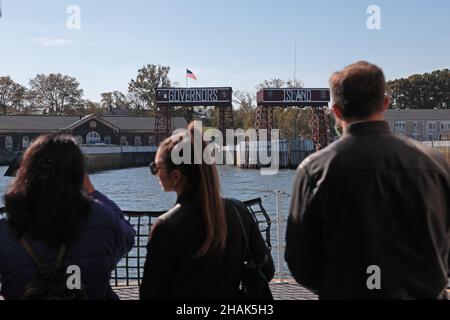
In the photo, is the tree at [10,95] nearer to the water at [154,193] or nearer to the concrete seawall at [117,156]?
the concrete seawall at [117,156]

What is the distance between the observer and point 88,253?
318cm

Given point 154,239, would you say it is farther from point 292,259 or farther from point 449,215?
point 449,215

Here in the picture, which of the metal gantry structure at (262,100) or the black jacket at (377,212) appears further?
the metal gantry structure at (262,100)

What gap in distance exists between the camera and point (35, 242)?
10.1 feet

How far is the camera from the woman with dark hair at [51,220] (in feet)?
10.0

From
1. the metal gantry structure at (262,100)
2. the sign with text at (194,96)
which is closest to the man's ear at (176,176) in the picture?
the metal gantry structure at (262,100)

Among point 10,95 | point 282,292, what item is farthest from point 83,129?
point 282,292

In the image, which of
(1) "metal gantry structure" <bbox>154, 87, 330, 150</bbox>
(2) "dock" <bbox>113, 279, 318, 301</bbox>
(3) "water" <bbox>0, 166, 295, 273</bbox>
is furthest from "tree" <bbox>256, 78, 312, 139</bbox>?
(2) "dock" <bbox>113, 279, 318, 301</bbox>

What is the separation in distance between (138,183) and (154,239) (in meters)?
52.4

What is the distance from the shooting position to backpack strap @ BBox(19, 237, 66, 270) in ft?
10.0

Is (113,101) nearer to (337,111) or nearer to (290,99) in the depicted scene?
(290,99)

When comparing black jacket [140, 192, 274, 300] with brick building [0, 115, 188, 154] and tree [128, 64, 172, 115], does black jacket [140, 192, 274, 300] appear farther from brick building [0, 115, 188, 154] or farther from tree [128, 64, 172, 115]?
tree [128, 64, 172, 115]

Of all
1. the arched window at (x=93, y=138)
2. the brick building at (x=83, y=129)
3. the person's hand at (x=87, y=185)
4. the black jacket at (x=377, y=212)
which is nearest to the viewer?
the black jacket at (x=377, y=212)

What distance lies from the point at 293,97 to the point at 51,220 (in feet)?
274
